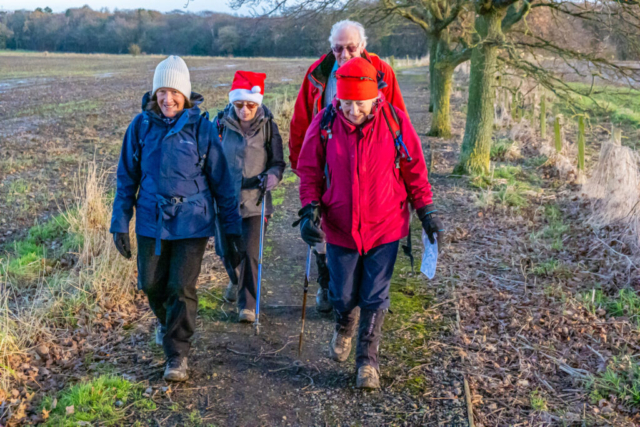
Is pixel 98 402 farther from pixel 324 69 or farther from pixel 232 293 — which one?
pixel 324 69

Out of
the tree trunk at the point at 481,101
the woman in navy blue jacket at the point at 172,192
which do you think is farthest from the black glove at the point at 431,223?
the tree trunk at the point at 481,101

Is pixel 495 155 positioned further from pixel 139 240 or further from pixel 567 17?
pixel 139 240

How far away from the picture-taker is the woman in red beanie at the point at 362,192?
345 centimetres

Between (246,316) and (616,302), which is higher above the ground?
(616,302)

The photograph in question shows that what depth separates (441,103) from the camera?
13.7 meters

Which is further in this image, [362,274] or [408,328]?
[408,328]

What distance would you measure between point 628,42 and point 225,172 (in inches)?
273

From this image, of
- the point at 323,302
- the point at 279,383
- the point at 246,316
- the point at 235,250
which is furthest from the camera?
the point at 323,302

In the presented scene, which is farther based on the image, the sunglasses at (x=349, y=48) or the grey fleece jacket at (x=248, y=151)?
the grey fleece jacket at (x=248, y=151)

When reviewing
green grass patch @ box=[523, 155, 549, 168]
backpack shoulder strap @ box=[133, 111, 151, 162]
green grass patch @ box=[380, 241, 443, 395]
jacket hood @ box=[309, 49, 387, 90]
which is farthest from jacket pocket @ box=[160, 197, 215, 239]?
green grass patch @ box=[523, 155, 549, 168]

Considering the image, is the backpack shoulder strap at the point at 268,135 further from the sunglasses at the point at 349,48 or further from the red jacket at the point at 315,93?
the sunglasses at the point at 349,48

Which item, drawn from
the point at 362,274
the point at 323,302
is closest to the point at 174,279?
the point at 362,274

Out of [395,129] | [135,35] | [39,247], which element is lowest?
[39,247]

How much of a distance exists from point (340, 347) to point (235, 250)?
45.4 inches
